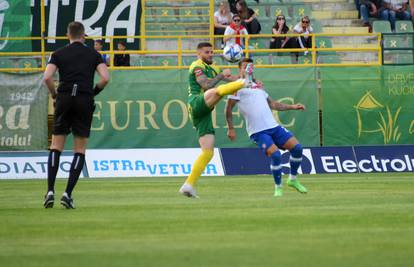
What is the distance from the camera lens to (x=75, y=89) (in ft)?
48.1

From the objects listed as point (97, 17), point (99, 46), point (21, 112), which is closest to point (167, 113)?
point (99, 46)

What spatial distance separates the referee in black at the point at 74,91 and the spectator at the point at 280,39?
15242 mm

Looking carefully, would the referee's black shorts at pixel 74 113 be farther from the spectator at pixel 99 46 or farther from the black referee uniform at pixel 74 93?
the spectator at pixel 99 46

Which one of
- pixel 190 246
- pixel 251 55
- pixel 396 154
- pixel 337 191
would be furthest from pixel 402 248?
pixel 251 55

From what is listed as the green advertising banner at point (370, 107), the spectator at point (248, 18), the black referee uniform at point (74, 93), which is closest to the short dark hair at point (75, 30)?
the black referee uniform at point (74, 93)

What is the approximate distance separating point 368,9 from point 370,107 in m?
7.78

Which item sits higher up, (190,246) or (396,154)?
(190,246)

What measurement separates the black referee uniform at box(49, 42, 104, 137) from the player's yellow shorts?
7.76ft

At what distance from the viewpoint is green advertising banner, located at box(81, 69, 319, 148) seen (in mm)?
27641

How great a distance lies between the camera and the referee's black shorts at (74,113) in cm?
1463

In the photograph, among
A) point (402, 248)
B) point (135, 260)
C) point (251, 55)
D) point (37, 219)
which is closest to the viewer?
point (135, 260)

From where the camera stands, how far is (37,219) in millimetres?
12883

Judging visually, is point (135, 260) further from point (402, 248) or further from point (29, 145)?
point (29, 145)

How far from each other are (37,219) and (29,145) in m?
15.1
